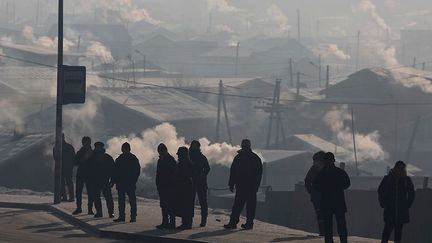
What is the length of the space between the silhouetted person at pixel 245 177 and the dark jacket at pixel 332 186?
314 centimetres

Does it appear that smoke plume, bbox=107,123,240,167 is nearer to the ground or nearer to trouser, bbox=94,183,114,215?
the ground

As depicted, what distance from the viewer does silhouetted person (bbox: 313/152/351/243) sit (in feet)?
58.4

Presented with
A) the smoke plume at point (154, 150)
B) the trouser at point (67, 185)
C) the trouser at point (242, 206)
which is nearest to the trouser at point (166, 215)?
the trouser at point (242, 206)

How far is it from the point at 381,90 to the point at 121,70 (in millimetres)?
52846

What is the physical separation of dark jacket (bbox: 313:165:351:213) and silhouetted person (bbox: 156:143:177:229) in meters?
3.78

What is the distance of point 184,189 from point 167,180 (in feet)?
1.05

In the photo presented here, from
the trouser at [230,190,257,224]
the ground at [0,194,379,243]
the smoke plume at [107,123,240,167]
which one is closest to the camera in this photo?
the ground at [0,194,379,243]

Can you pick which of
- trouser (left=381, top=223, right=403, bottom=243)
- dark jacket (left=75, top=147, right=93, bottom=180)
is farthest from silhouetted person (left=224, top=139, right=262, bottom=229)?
dark jacket (left=75, top=147, right=93, bottom=180)

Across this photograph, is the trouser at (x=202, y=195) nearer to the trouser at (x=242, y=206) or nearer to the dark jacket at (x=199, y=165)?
the dark jacket at (x=199, y=165)

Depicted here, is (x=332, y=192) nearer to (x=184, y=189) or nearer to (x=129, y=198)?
(x=184, y=189)

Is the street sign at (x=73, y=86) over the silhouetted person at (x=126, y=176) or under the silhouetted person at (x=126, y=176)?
over

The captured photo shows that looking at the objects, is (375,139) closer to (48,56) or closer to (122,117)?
(122,117)

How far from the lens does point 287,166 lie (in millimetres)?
72438

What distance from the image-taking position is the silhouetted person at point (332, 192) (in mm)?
17797
